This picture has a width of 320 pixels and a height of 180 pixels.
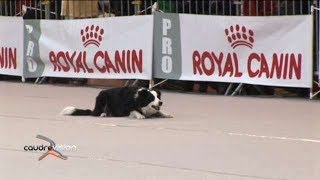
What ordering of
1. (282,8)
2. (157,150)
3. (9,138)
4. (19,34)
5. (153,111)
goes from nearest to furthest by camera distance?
(157,150), (9,138), (153,111), (282,8), (19,34)

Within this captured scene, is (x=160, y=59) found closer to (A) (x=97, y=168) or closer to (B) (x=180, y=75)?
(B) (x=180, y=75)

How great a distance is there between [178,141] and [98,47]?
624 centimetres

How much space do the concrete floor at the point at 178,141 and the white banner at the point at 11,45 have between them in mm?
3491

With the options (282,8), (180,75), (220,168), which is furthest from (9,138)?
(282,8)

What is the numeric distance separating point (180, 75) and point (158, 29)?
3.31 feet

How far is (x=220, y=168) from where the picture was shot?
22.1 ft

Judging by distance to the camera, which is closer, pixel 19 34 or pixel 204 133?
pixel 204 133

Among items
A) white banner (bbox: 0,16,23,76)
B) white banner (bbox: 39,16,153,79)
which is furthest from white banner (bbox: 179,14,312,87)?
white banner (bbox: 0,16,23,76)

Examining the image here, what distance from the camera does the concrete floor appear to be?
663cm

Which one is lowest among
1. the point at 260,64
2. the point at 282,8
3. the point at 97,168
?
the point at 97,168

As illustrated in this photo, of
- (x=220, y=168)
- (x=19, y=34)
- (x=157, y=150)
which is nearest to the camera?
(x=220, y=168)

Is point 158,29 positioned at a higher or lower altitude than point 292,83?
higher

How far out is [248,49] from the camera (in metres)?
12.2

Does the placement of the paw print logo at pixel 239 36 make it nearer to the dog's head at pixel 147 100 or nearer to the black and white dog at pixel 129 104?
the black and white dog at pixel 129 104
